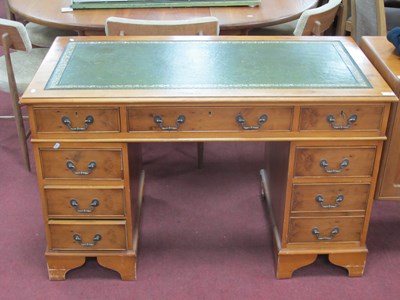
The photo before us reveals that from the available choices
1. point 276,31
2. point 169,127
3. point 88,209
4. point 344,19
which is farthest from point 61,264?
point 344,19

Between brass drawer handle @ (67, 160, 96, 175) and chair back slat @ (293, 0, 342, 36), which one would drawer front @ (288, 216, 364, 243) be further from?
chair back slat @ (293, 0, 342, 36)

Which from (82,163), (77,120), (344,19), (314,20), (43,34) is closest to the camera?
(77,120)

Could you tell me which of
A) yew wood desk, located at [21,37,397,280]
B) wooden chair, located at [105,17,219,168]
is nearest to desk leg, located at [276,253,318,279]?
yew wood desk, located at [21,37,397,280]

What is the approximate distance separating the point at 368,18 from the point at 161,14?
3.95ft

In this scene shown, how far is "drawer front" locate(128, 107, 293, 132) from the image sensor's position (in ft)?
6.12

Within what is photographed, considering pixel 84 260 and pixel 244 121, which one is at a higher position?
pixel 244 121

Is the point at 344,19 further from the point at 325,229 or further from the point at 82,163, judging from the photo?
the point at 82,163

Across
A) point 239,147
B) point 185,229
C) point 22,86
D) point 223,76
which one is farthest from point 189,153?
point 223,76

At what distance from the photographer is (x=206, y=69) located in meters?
2.01

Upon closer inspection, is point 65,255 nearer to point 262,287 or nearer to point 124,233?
point 124,233

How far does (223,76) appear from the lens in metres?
1.96

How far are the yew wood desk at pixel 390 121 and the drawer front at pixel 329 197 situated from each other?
11 centimetres

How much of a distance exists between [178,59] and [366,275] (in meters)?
1.14

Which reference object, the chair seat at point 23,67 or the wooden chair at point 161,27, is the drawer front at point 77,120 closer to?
the wooden chair at point 161,27
